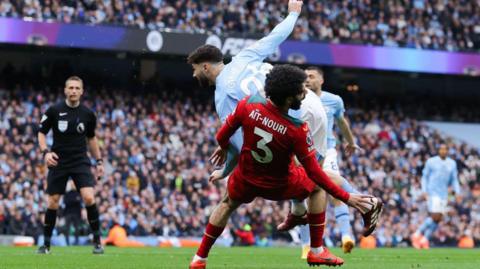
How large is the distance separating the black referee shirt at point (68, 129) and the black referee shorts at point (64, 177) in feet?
0.22

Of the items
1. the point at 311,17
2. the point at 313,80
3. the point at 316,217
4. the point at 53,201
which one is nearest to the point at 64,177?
the point at 53,201

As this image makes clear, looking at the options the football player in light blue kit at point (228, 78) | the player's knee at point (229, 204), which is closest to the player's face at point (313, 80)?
the football player in light blue kit at point (228, 78)

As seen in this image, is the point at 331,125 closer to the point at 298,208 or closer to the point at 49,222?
the point at 298,208

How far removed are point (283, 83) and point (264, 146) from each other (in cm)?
58

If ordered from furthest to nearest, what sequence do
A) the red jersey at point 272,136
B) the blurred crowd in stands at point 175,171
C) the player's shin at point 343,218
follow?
the blurred crowd in stands at point 175,171
the player's shin at point 343,218
the red jersey at point 272,136

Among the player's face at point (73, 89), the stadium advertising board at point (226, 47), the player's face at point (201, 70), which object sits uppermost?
the stadium advertising board at point (226, 47)

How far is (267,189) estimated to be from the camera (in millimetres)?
8664

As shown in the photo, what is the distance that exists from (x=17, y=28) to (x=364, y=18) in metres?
13.0

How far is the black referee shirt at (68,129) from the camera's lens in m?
13.4

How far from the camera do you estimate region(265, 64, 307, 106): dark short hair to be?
26.8 feet

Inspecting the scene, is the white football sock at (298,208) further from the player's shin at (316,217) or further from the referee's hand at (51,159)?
the referee's hand at (51,159)

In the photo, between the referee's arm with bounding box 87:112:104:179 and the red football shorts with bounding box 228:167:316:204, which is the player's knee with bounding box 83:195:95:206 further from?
the red football shorts with bounding box 228:167:316:204

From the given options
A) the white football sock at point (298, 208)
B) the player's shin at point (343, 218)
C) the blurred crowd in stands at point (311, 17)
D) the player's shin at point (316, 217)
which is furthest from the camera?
the blurred crowd in stands at point (311, 17)

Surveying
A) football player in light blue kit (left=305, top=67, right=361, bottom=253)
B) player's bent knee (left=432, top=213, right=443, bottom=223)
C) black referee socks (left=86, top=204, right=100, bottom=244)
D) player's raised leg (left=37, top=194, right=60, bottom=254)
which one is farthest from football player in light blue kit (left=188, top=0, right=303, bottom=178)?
player's bent knee (left=432, top=213, right=443, bottom=223)
